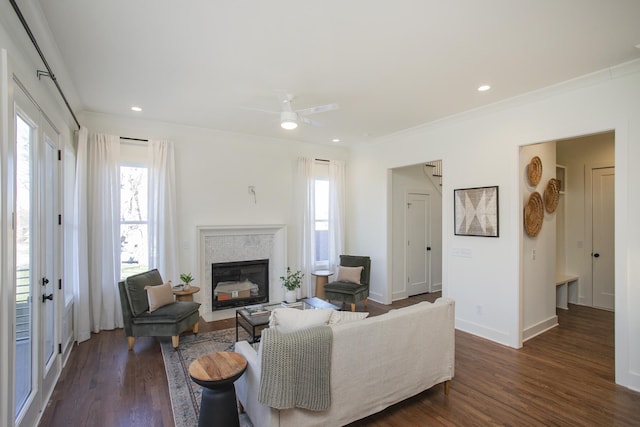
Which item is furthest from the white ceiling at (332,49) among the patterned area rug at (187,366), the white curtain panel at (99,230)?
the patterned area rug at (187,366)

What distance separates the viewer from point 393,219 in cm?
598

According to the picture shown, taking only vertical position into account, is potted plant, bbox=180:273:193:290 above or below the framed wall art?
below

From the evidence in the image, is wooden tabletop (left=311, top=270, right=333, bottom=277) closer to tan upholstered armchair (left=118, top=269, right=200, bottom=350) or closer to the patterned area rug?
the patterned area rug

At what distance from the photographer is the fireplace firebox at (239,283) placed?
514 cm

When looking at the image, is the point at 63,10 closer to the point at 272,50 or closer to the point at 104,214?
the point at 272,50

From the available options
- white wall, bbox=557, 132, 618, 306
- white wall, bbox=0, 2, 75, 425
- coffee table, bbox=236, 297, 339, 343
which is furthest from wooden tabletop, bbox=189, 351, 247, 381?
white wall, bbox=557, 132, 618, 306

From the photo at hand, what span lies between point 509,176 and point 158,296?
4.63m

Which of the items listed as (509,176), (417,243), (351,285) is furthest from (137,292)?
(417,243)

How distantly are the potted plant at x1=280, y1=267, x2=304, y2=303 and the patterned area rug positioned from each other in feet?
3.93

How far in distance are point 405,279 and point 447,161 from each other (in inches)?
101

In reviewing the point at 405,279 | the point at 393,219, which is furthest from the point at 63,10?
the point at 405,279

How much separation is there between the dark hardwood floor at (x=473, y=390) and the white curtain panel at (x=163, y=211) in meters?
1.11

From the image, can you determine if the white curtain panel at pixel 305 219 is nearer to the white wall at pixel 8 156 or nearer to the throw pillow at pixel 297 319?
the throw pillow at pixel 297 319

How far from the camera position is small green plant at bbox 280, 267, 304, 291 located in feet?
17.7
